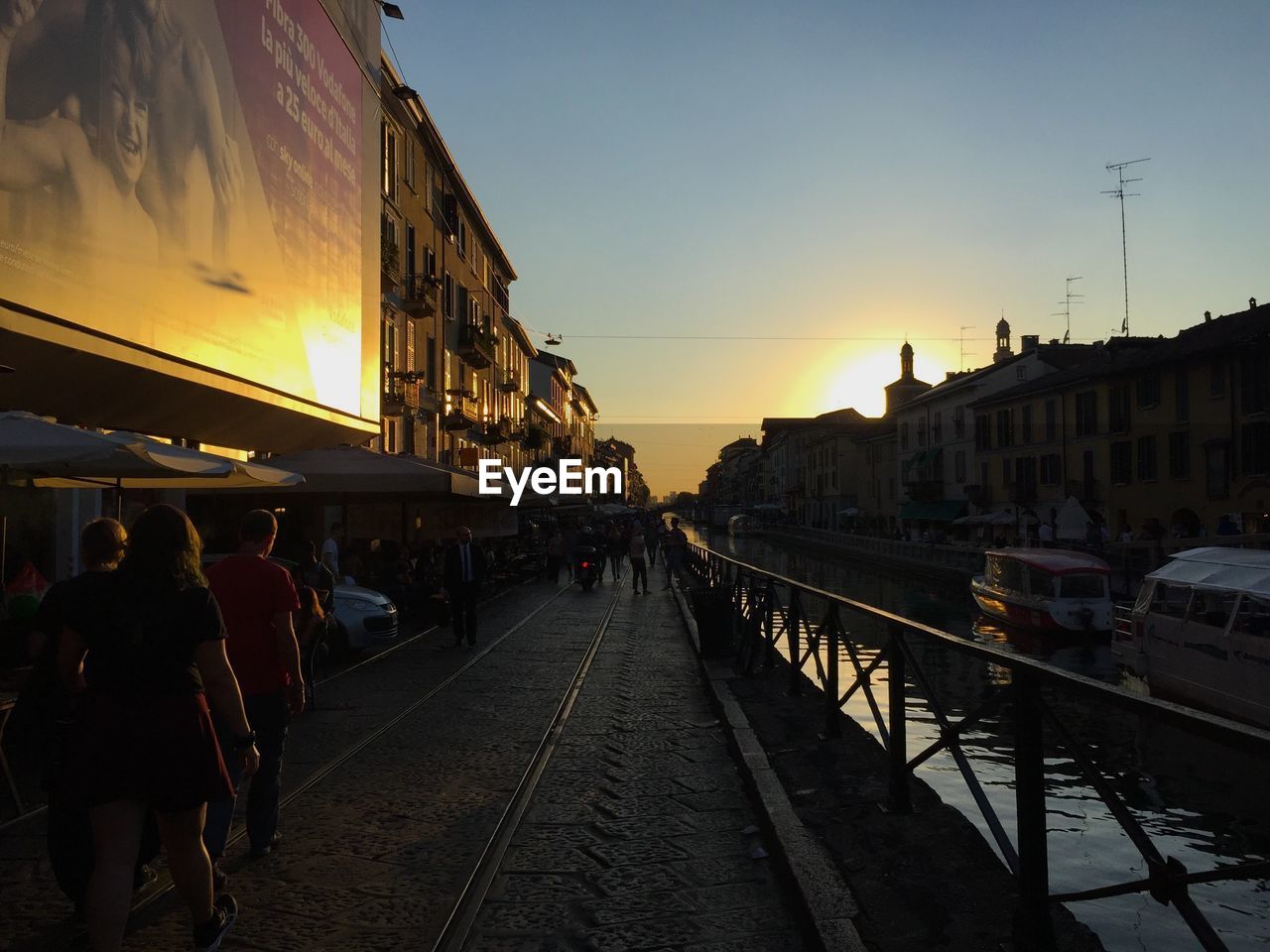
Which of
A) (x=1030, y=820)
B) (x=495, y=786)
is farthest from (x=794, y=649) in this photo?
(x=1030, y=820)

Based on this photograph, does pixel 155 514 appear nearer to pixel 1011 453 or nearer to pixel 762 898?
pixel 762 898

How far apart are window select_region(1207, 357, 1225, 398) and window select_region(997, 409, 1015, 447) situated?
1739cm

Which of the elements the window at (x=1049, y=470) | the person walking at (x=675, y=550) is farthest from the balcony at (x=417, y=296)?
the window at (x=1049, y=470)

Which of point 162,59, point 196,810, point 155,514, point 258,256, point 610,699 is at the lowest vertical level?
point 610,699

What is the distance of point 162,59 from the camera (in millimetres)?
10469

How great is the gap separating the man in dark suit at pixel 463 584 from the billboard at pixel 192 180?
2714 mm

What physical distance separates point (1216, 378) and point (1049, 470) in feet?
45.4

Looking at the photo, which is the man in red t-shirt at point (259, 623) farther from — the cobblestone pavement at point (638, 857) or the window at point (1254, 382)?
the window at point (1254, 382)

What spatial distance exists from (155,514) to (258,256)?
927cm

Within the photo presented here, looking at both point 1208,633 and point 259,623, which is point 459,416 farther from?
point 259,623

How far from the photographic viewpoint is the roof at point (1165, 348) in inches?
1390

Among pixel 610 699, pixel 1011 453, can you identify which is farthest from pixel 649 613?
pixel 1011 453

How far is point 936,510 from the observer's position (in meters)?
64.0

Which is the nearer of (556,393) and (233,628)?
(233,628)
